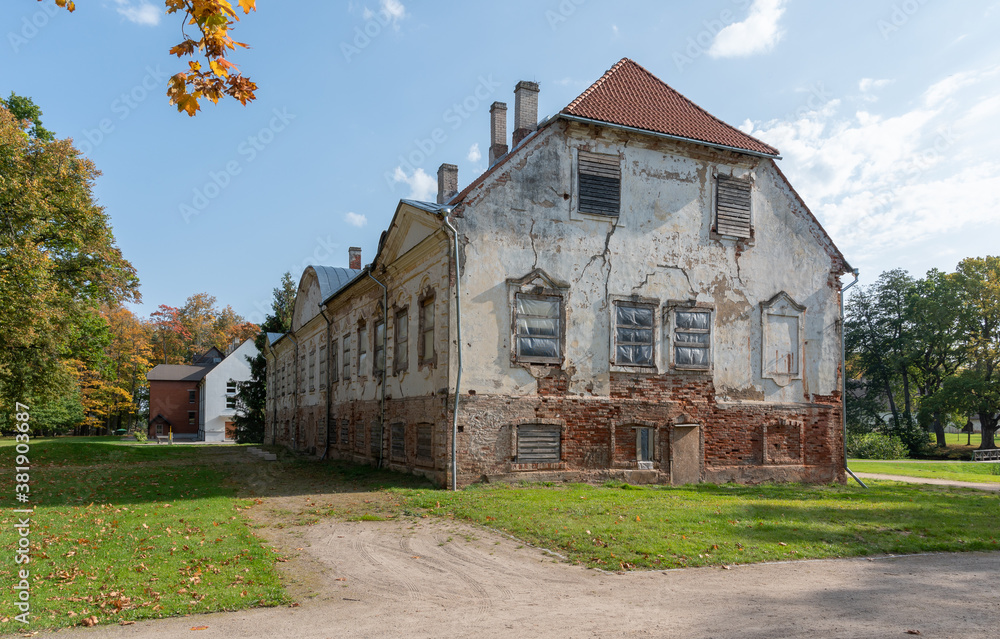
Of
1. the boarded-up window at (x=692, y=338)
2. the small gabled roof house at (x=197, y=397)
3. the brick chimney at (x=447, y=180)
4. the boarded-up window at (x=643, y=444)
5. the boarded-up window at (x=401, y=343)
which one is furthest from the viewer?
the small gabled roof house at (x=197, y=397)

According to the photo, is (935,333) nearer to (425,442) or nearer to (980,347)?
(980,347)

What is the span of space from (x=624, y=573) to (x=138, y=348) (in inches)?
2717

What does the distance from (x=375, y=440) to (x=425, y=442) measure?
15.1 feet

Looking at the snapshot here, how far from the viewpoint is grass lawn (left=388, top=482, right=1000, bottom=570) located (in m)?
9.22

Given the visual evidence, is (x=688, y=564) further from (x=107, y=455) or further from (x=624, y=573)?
(x=107, y=455)

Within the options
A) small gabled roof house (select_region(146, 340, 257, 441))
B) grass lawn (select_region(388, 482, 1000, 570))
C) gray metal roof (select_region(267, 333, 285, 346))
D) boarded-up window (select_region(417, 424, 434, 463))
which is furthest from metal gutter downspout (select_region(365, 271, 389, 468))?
small gabled roof house (select_region(146, 340, 257, 441))

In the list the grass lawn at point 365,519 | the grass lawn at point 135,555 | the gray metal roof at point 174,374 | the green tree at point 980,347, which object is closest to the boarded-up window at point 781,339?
the grass lawn at point 365,519

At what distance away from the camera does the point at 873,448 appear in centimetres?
4159

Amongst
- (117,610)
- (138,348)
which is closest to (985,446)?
(117,610)

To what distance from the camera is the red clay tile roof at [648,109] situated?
18281 millimetres

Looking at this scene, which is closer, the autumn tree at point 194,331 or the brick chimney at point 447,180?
the brick chimney at point 447,180

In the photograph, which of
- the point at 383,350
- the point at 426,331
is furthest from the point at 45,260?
the point at 426,331

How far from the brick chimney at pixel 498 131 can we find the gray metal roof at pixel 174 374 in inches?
2142

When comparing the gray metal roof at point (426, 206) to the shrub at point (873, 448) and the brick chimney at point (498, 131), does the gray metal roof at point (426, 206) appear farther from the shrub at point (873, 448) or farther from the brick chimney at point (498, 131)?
the shrub at point (873, 448)
